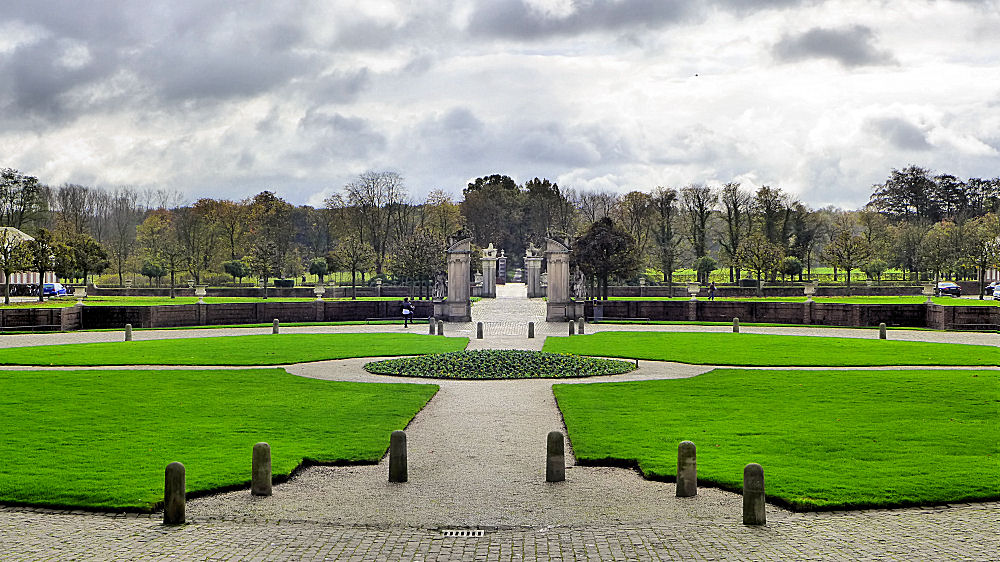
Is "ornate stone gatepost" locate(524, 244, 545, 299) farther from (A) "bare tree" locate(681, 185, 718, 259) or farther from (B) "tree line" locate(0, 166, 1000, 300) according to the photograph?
(A) "bare tree" locate(681, 185, 718, 259)

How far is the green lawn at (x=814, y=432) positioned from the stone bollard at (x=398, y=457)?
2.78m

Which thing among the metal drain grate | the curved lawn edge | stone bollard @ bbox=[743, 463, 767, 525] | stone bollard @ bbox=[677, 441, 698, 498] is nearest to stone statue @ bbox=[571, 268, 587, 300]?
the curved lawn edge

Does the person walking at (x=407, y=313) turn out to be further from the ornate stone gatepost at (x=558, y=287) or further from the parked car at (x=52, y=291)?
the parked car at (x=52, y=291)

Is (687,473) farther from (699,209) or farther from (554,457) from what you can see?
(699,209)

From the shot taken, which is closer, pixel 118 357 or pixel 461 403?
pixel 461 403

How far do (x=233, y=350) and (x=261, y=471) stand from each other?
1901 centimetres

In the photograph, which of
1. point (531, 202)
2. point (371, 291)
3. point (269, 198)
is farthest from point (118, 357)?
point (531, 202)

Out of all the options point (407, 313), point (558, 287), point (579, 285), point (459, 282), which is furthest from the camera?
point (579, 285)

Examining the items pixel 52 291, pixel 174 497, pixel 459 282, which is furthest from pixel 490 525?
pixel 52 291

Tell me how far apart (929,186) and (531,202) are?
50486 mm

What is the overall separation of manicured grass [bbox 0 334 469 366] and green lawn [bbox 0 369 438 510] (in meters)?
3.59

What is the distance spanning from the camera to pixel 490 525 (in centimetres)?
912

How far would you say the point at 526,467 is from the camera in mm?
11789

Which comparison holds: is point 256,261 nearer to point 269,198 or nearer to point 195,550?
point 269,198
